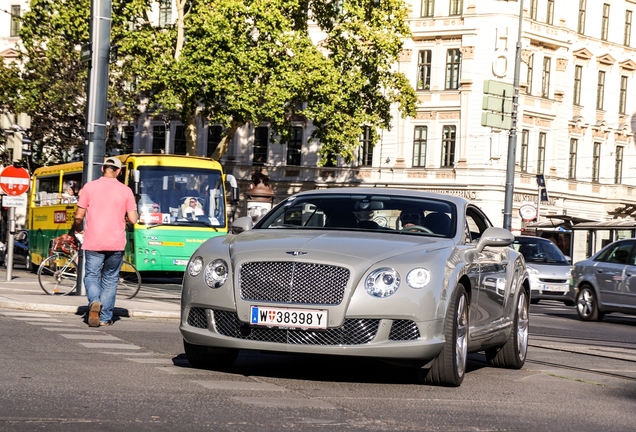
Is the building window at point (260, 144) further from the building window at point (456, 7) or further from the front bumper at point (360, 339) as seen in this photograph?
the front bumper at point (360, 339)

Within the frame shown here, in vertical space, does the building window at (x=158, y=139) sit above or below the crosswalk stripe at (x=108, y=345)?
above

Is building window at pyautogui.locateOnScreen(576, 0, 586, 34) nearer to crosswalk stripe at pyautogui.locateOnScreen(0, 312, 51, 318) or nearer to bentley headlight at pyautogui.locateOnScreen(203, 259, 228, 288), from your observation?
crosswalk stripe at pyautogui.locateOnScreen(0, 312, 51, 318)

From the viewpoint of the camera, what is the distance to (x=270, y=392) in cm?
930

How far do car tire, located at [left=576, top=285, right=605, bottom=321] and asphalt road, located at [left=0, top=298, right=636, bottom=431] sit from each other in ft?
37.2

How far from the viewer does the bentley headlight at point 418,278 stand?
987 centimetres

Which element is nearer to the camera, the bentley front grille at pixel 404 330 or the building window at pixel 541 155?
the bentley front grille at pixel 404 330

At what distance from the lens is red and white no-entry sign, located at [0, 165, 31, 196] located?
26.7 meters

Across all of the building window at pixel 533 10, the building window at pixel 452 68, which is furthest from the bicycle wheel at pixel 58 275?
the building window at pixel 533 10

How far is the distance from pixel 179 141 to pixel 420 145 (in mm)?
13936

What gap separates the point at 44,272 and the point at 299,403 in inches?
543

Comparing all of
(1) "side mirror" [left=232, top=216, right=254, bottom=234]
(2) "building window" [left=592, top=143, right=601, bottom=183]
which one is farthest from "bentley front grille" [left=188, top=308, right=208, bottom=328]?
(2) "building window" [left=592, top=143, right=601, bottom=183]

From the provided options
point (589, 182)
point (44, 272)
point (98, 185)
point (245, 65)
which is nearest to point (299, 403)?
point (98, 185)

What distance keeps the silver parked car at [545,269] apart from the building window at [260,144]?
3516 cm

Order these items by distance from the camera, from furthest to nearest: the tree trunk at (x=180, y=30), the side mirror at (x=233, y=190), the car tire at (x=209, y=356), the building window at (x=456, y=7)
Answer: the building window at (x=456, y=7), the tree trunk at (x=180, y=30), the side mirror at (x=233, y=190), the car tire at (x=209, y=356)
